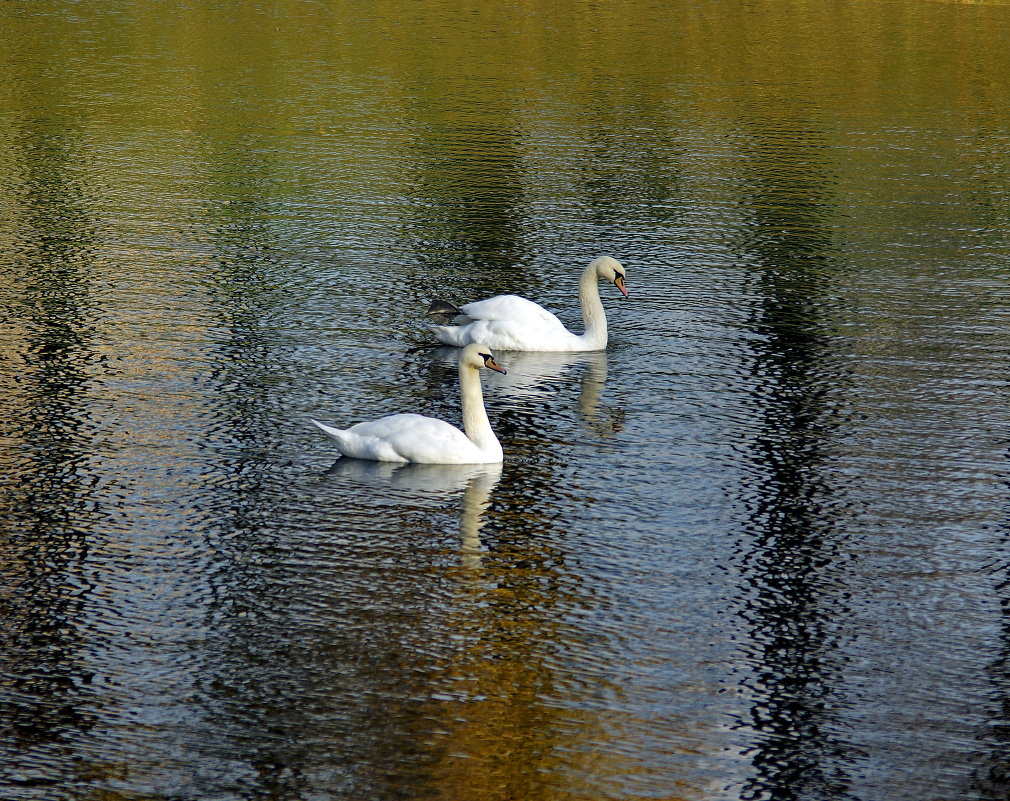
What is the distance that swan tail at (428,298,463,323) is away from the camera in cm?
1523

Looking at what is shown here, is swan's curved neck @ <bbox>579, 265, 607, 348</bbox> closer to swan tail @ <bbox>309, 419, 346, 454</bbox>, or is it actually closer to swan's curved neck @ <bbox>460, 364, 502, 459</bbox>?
swan's curved neck @ <bbox>460, 364, 502, 459</bbox>

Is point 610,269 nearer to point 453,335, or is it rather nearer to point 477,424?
point 453,335

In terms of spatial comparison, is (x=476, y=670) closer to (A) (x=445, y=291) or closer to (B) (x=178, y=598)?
(B) (x=178, y=598)

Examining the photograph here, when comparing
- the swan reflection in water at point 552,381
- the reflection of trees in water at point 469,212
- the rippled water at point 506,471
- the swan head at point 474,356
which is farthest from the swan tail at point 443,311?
the swan head at point 474,356

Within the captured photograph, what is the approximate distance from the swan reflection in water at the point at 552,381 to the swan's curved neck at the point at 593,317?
0.50ft

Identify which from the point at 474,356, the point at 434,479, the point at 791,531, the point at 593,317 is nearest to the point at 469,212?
the point at 593,317

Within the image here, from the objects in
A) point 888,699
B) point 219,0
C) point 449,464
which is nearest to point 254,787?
point 888,699

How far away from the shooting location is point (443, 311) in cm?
1524

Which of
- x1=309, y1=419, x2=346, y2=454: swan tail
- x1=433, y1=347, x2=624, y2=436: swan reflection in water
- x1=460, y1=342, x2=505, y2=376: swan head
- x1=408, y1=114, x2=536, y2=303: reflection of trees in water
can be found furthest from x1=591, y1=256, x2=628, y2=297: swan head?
x1=309, y1=419, x2=346, y2=454: swan tail

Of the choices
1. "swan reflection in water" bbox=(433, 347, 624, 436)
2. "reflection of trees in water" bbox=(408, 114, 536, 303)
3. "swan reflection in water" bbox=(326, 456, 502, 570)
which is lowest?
"swan reflection in water" bbox=(326, 456, 502, 570)

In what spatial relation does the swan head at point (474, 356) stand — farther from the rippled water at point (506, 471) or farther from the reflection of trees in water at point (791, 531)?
the reflection of trees in water at point (791, 531)

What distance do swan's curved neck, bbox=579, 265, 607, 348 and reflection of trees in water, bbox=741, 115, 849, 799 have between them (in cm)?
167

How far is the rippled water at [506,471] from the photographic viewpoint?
7973mm

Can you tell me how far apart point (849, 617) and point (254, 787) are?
4.16 metres
